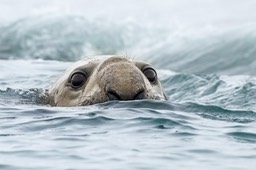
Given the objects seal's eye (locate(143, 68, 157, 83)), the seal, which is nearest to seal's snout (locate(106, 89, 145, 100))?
the seal

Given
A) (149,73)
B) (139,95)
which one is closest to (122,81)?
(139,95)

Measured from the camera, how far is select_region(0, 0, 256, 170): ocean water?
7.63m

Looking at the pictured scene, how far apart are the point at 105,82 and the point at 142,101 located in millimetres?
471

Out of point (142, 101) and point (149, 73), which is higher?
point (149, 73)

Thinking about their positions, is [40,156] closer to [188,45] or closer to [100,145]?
[100,145]

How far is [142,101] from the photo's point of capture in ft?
31.6

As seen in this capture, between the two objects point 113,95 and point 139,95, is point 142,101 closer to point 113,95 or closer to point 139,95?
point 139,95

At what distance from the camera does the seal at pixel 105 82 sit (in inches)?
376

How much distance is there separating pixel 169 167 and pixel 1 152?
1555 mm

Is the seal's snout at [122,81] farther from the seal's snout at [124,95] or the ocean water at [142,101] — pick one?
the ocean water at [142,101]

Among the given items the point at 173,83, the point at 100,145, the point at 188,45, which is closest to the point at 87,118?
the point at 100,145

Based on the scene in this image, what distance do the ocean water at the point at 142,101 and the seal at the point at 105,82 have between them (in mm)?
165

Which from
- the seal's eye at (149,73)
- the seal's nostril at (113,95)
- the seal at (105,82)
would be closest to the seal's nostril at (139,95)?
the seal at (105,82)

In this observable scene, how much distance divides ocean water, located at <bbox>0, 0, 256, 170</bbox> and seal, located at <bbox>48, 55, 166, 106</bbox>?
16cm
